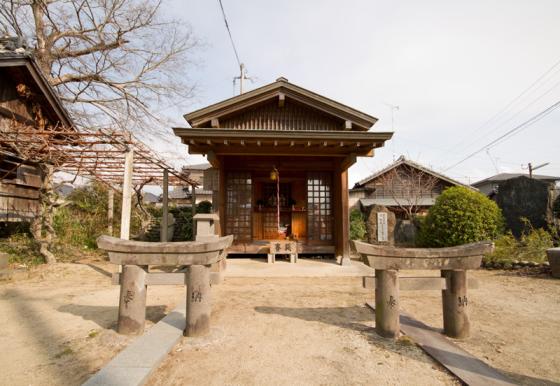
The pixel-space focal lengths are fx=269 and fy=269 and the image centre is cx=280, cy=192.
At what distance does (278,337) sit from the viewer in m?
3.24

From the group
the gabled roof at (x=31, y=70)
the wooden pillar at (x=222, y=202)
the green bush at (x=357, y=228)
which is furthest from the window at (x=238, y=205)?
the green bush at (x=357, y=228)

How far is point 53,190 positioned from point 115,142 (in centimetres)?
351

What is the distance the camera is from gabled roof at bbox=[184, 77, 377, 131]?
25.0 ft

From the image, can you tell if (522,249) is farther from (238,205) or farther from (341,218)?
(238,205)

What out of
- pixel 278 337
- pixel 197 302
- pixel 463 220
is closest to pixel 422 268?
pixel 278 337

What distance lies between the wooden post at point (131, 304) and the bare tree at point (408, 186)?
63.8ft

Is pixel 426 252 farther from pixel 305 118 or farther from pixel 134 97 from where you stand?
pixel 134 97

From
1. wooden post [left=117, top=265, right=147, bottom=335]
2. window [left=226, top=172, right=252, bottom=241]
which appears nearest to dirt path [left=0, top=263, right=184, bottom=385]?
wooden post [left=117, top=265, right=147, bottom=335]

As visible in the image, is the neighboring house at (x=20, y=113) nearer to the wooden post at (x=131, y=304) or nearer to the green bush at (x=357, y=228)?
the wooden post at (x=131, y=304)

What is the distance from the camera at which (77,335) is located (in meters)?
3.29

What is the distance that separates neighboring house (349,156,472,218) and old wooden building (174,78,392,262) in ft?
42.2

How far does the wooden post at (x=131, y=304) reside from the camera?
10.6 ft

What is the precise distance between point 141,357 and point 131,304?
2.80 ft

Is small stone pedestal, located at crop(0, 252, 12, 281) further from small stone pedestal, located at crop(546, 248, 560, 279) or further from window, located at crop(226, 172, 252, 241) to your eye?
small stone pedestal, located at crop(546, 248, 560, 279)
